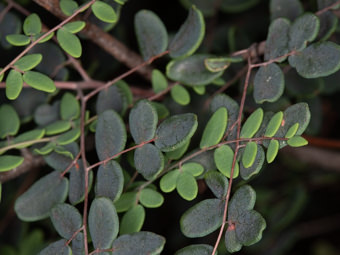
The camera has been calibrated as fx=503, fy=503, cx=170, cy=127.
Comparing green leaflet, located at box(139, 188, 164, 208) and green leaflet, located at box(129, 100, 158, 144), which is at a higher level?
green leaflet, located at box(129, 100, 158, 144)

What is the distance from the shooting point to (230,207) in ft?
2.43

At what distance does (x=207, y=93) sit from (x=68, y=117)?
0.94ft

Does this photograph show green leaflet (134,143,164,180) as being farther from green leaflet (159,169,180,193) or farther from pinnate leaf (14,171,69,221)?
pinnate leaf (14,171,69,221)

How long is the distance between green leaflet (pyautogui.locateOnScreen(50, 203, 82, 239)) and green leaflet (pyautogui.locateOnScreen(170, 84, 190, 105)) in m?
0.29

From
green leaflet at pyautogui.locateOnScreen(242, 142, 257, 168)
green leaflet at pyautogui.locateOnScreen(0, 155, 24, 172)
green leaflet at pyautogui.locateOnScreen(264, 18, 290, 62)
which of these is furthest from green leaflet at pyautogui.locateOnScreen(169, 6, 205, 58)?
green leaflet at pyautogui.locateOnScreen(0, 155, 24, 172)

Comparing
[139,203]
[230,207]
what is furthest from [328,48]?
[139,203]

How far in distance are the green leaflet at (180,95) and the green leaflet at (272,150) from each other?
24 cm

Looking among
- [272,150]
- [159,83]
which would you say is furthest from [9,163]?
[272,150]

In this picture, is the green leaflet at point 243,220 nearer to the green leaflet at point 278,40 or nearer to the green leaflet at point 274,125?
the green leaflet at point 274,125

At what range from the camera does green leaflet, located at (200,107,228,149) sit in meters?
0.79

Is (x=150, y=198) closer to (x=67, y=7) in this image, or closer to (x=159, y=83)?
(x=159, y=83)

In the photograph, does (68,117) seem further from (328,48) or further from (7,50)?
(328,48)

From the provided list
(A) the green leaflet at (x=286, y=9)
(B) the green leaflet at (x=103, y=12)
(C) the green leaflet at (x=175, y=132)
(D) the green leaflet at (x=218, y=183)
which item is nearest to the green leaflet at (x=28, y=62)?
(B) the green leaflet at (x=103, y=12)

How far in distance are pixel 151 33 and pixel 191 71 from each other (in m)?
0.11
